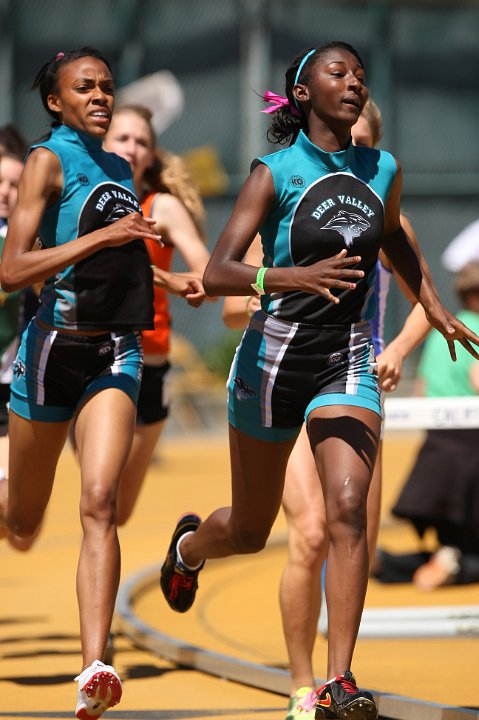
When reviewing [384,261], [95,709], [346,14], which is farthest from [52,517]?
[346,14]

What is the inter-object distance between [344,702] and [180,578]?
1.91m

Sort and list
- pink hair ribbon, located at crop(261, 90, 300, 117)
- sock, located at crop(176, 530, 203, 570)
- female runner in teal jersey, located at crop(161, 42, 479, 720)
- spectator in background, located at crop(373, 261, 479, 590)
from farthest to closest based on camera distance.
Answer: spectator in background, located at crop(373, 261, 479, 590) < sock, located at crop(176, 530, 203, 570) < pink hair ribbon, located at crop(261, 90, 300, 117) < female runner in teal jersey, located at crop(161, 42, 479, 720)

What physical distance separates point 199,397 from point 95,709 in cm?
1434

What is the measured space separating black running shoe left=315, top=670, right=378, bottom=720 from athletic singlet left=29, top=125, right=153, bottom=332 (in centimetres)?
172

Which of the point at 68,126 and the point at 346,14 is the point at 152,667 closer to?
the point at 68,126

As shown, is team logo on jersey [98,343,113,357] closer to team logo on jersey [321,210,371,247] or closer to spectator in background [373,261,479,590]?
team logo on jersey [321,210,371,247]

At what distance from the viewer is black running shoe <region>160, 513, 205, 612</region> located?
646 cm

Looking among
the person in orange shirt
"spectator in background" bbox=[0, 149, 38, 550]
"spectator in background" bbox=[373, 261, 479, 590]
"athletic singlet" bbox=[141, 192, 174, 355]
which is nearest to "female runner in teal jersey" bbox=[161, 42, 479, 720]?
the person in orange shirt

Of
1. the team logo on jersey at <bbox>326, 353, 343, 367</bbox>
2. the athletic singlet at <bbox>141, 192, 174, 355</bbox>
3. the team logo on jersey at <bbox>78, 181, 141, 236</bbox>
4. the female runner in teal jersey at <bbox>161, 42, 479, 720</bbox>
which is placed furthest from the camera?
the athletic singlet at <bbox>141, 192, 174, 355</bbox>

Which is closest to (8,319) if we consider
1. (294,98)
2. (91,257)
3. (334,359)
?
(91,257)

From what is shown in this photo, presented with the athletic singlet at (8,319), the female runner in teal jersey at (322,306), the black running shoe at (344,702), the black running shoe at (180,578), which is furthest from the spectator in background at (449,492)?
the black running shoe at (344,702)

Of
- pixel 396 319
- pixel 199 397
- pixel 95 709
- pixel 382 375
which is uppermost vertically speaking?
pixel 396 319

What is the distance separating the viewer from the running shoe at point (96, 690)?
16.5ft

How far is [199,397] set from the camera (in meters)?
19.4
